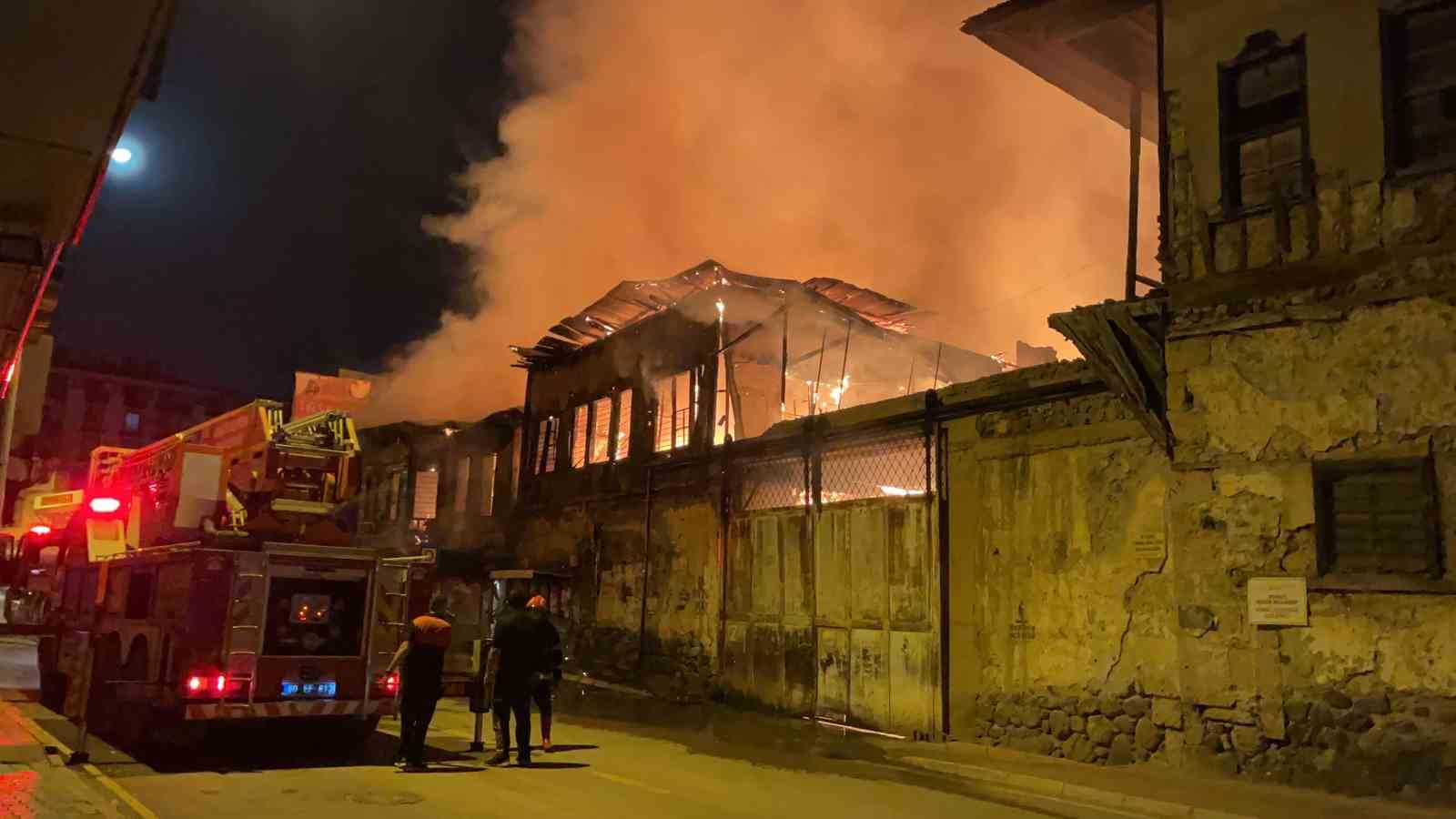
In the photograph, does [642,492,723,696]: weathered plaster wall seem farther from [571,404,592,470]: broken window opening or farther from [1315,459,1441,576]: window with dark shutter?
[1315,459,1441,576]: window with dark shutter

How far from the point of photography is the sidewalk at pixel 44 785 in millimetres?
7016

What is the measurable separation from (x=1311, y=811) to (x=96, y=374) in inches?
3150

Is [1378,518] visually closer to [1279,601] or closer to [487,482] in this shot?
[1279,601]

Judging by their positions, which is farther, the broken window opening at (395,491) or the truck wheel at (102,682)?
the broken window opening at (395,491)

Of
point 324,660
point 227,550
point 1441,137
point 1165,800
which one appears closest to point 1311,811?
point 1165,800

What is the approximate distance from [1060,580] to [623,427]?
11.3 m

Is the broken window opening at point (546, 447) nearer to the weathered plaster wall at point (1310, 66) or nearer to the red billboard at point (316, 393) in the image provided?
the red billboard at point (316, 393)

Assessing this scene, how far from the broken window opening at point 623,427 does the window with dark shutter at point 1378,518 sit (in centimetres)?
1347

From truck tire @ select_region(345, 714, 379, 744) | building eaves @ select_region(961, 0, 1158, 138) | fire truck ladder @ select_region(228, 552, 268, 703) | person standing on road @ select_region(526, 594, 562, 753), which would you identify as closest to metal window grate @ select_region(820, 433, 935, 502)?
building eaves @ select_region(961, 0, 1158, 138)

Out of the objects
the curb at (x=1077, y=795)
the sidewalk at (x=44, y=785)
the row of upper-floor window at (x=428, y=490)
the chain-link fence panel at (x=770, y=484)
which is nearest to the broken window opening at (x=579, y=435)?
the row of upper-floor window at (x=428, y=490)

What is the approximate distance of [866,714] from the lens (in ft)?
44.8

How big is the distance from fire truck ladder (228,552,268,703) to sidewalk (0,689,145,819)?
136cm

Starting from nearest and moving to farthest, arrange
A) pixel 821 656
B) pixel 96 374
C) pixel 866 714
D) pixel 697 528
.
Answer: pixel 866 714 → pixel 821 656 → pixel 697 528 → pixel 96 374

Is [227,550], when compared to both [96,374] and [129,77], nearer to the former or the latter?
[129,77]
